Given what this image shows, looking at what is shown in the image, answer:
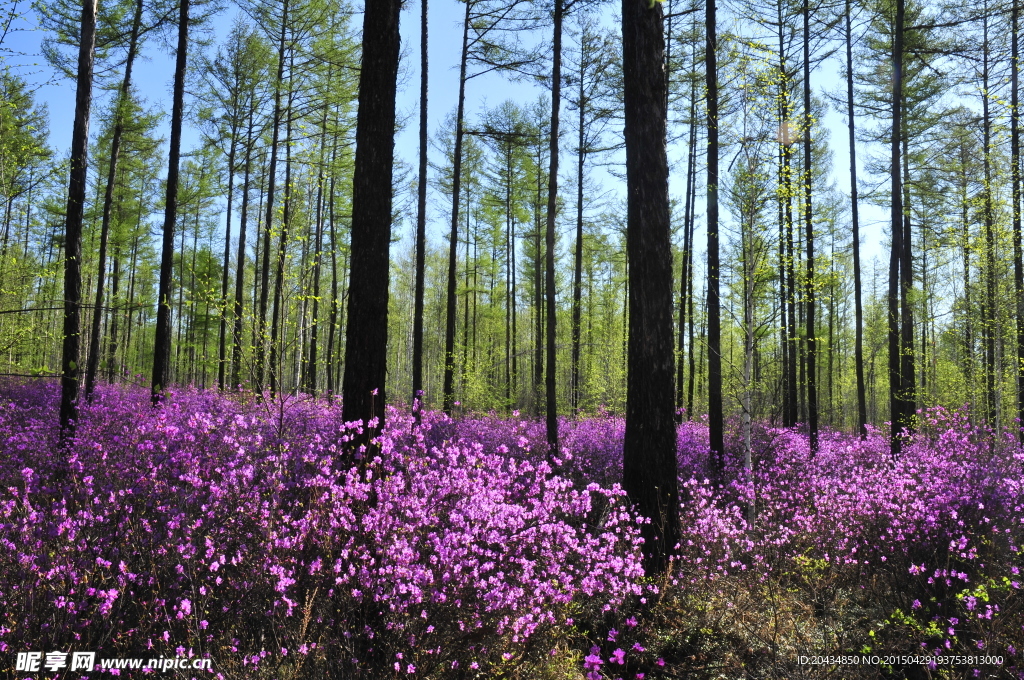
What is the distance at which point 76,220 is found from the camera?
7102 mm

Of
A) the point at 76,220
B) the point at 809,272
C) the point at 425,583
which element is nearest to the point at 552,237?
the point at 809,272

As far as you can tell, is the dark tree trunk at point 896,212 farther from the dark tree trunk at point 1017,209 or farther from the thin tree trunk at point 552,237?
the thin tree trunk at point 552,237

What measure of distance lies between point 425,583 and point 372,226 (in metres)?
2.73

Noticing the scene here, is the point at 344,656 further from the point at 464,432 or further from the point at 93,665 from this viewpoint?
the point at 464,432

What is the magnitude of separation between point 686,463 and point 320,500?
8090 millimetres

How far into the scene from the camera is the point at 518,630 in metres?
3.09

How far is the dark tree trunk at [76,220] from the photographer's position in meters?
6.81

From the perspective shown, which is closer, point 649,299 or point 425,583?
point 425,583

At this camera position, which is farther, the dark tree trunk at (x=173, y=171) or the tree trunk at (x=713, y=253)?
the dark tree trunk at (x=173, y=171)

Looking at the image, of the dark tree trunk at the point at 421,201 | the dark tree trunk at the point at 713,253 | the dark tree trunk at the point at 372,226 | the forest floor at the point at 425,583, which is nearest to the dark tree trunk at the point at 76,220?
the forest floor at the point at 425,583

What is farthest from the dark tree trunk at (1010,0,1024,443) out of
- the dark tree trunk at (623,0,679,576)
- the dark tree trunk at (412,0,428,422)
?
the dark tree trunk at (412,0,428,422)

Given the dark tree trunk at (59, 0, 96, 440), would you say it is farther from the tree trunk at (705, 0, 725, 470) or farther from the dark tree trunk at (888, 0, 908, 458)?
the dark tree trunk at (888, 0, 908, 458)

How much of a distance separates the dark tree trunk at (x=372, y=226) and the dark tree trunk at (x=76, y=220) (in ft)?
15.5

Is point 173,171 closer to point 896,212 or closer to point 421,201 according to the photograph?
point 421,201
